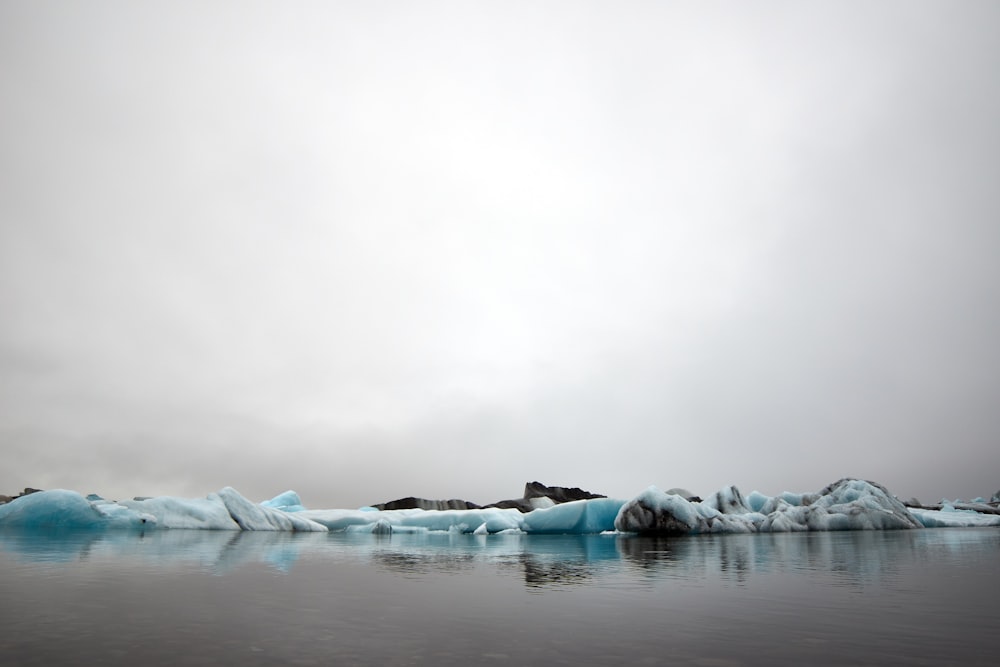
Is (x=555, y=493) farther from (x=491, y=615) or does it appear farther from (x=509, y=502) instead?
(x=491, y=615)

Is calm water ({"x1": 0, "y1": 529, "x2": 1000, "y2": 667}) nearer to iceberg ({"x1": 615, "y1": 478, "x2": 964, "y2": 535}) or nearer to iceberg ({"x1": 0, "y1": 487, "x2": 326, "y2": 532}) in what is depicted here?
iceberg ({"x1": 615, "y1": 478, "x2": 964, "y2": 535})

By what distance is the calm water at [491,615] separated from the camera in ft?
16.1

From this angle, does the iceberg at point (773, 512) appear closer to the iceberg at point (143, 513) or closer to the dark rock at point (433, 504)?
the iceberg at point (143, 513)

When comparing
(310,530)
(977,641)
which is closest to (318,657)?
(977,641)

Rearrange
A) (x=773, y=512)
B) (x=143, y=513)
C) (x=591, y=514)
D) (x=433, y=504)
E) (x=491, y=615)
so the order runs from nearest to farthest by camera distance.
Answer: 1. (x=491, y=615)
2. (x=143, y=513)
3. (x=591, y=514)
4. (x=773, y=512)
5. (x=433, y=504)

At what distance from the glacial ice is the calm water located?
23.1 m

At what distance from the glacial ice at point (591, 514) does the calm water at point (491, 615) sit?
75.9 ft

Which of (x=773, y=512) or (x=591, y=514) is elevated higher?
(x=773, y=512)

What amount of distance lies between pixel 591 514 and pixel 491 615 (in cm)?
3318

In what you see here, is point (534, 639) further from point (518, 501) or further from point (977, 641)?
point (518, 501)

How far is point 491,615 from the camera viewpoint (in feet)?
23.2

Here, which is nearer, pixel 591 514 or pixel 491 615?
pixel 491 615

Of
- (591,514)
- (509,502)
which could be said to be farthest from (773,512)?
(509,502)

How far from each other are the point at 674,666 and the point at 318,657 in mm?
2926
